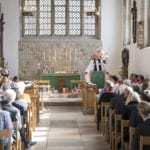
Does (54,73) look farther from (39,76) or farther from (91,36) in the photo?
(91,36)

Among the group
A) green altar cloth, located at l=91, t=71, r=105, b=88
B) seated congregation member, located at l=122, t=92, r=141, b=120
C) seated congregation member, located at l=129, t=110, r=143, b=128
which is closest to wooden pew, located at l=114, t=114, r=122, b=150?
seated congregation member, located at l=122, t=92, r=141, b=120

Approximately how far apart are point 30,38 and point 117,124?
44.9 feet

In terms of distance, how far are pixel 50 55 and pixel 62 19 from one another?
6.06 ft

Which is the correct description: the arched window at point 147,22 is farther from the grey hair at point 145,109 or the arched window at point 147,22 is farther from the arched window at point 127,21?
the grey hair at point 145,109

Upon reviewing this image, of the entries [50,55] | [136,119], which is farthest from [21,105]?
[50,55]

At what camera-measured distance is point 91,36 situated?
21344 mm

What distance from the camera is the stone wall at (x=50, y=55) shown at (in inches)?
818

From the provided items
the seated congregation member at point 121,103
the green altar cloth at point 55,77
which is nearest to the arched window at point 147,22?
the green altar cloth at point 55,77

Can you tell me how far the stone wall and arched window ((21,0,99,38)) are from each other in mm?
668

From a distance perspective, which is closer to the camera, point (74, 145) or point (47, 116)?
point (74, 145)

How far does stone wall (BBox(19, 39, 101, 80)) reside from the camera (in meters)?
20.8

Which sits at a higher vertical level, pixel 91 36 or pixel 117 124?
pixel 91 36

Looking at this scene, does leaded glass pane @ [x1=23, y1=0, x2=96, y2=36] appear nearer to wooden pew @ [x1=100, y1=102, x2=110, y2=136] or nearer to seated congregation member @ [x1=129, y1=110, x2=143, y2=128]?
wooden pew @ [x1=100, y1=102, x2=110, y2=136]

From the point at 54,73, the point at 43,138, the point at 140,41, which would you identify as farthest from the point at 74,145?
the point at 54,73
